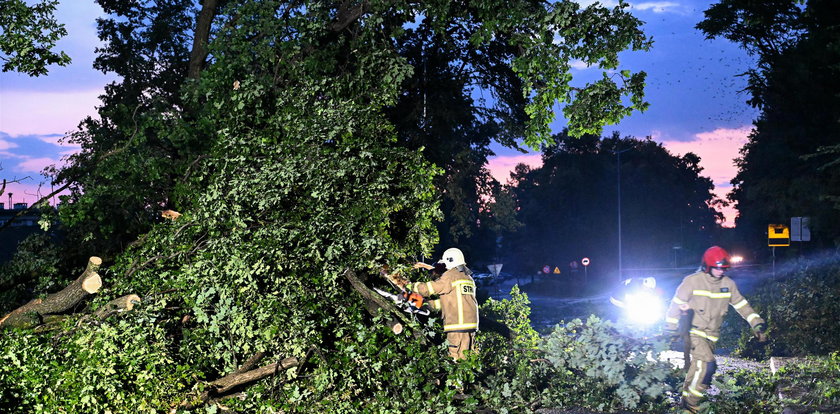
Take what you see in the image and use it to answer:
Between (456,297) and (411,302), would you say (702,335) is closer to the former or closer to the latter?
(456,297)

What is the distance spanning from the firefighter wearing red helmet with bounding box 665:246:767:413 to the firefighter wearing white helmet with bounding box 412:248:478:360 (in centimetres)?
232

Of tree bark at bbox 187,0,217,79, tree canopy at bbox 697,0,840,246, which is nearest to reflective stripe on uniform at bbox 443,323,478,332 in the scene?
tree bark at bbox 187,0,217,79

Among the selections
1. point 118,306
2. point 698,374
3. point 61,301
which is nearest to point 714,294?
point 698,374

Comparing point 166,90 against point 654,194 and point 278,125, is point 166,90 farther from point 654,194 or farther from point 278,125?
point 654,194

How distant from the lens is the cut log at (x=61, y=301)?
25.7ft

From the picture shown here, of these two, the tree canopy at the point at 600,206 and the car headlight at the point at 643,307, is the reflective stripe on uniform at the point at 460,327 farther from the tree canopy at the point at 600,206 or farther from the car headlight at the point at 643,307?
the tree canopy at the point at 600,206

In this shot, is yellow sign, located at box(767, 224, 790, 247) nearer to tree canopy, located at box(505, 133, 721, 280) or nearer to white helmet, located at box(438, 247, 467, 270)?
white helmet, located at box(438, 247, 467, 270)

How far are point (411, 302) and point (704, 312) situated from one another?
3338 mm

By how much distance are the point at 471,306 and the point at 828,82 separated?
24258 mm

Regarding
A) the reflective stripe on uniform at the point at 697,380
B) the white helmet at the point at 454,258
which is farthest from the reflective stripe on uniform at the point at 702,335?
the white helmet at the point at 454,258

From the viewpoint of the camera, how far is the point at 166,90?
21.5m

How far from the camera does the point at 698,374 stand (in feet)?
25.5

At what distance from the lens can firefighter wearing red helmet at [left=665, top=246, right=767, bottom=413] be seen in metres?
7.78

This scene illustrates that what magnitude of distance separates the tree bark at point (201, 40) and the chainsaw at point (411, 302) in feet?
20.3
